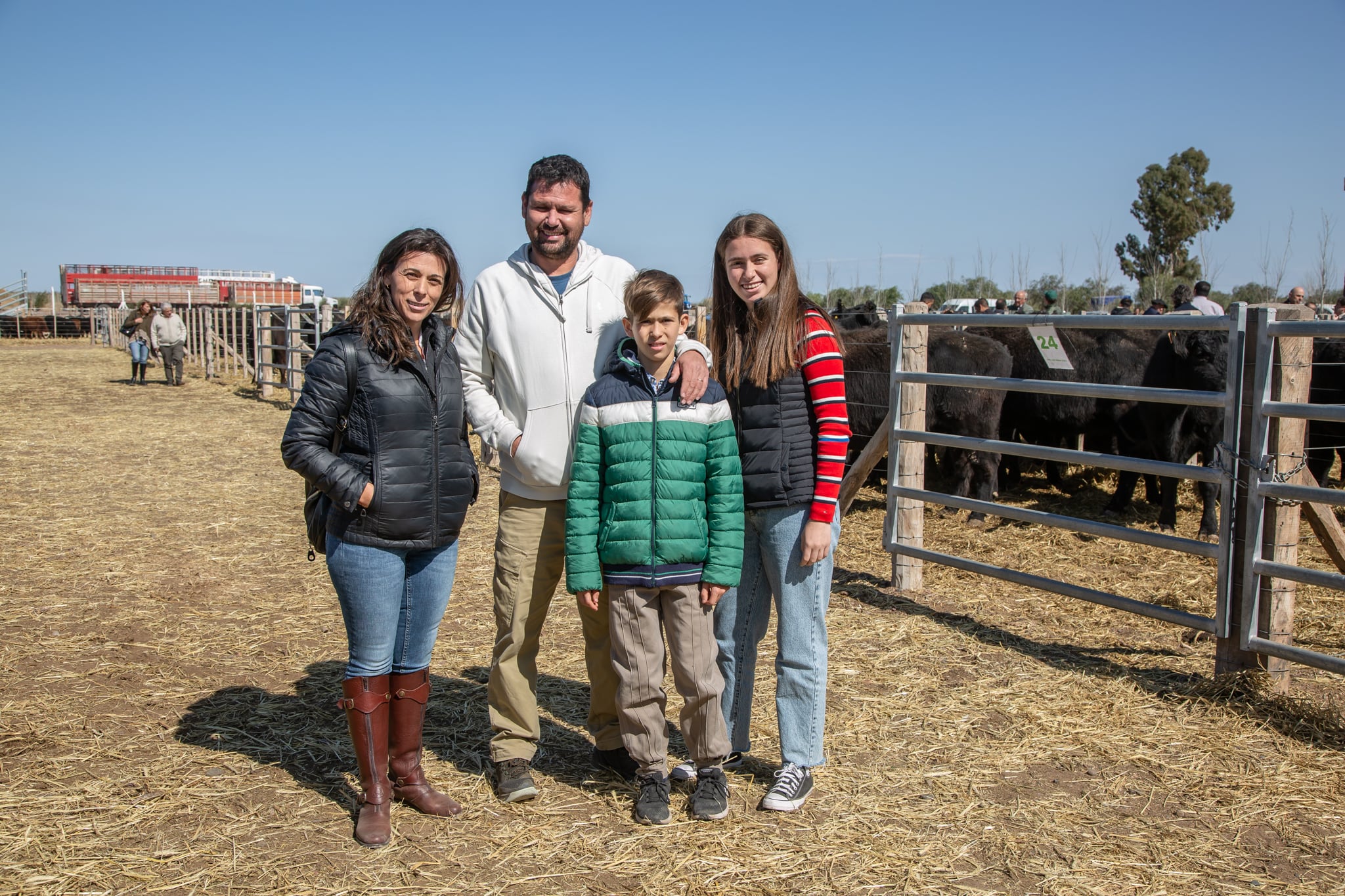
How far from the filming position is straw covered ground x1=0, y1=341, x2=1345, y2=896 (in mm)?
2734

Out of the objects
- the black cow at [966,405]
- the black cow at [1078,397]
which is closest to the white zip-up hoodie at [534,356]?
the black cow at [966,405]

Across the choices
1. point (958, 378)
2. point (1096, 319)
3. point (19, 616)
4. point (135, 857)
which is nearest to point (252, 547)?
point (19, 616)

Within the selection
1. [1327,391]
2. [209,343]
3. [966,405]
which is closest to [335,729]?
[966,405]

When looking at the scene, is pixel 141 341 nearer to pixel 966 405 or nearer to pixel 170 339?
pixel 170 339

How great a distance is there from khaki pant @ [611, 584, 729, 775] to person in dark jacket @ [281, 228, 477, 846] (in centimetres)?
59

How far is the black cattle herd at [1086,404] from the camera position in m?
7.74

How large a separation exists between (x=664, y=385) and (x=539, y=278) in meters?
Answer: 0.57

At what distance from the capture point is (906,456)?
5.75 m

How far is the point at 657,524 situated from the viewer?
9.32ft

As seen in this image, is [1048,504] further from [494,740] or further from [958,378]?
[494,740]

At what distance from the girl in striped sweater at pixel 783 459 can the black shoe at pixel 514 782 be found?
736 millimetres

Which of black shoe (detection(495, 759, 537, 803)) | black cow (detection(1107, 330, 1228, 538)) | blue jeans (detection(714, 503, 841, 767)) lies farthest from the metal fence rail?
black cow (detection(1107, 330, 1228, 538))

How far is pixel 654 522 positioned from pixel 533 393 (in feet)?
1.98

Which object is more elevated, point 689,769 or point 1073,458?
point 1073,458
